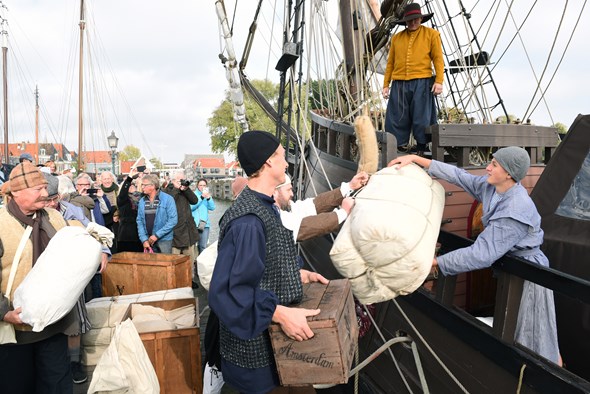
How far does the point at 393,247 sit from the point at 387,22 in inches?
181

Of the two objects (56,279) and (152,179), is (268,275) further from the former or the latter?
(152,179)

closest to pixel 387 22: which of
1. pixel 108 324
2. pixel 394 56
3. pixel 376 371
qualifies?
pixel 394 56

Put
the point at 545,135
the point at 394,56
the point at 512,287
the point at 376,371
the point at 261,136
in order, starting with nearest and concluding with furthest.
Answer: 1. the point at 261,136
2. the point at 512,287
3. the point at 376,371
4. the point at 545,135
5. the point at 394,56

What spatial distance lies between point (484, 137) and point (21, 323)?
127 inches

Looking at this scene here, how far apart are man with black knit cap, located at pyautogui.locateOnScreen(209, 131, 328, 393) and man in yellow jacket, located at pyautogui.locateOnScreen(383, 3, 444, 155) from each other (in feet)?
8.75

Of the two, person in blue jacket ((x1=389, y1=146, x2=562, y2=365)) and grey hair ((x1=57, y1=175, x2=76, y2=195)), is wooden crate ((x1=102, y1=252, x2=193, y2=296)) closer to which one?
grey hair ((x1=57, y1=175, x2=76, y2=195))

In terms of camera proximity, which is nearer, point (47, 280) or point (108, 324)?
point (47, 280)

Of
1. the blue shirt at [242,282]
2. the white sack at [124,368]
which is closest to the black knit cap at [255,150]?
the blue shirt at [242,282]

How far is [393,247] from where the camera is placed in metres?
1.83

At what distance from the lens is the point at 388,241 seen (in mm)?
1830

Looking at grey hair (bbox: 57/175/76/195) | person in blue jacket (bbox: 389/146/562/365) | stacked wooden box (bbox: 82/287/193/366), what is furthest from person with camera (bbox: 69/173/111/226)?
person in blue jacket (bbox: 389/146/562/365)

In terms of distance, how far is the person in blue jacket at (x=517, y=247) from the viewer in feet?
6.63

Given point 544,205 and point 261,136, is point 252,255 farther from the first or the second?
point 544,205

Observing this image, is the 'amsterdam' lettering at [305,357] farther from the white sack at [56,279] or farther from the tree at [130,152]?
the tree at [130,152]
